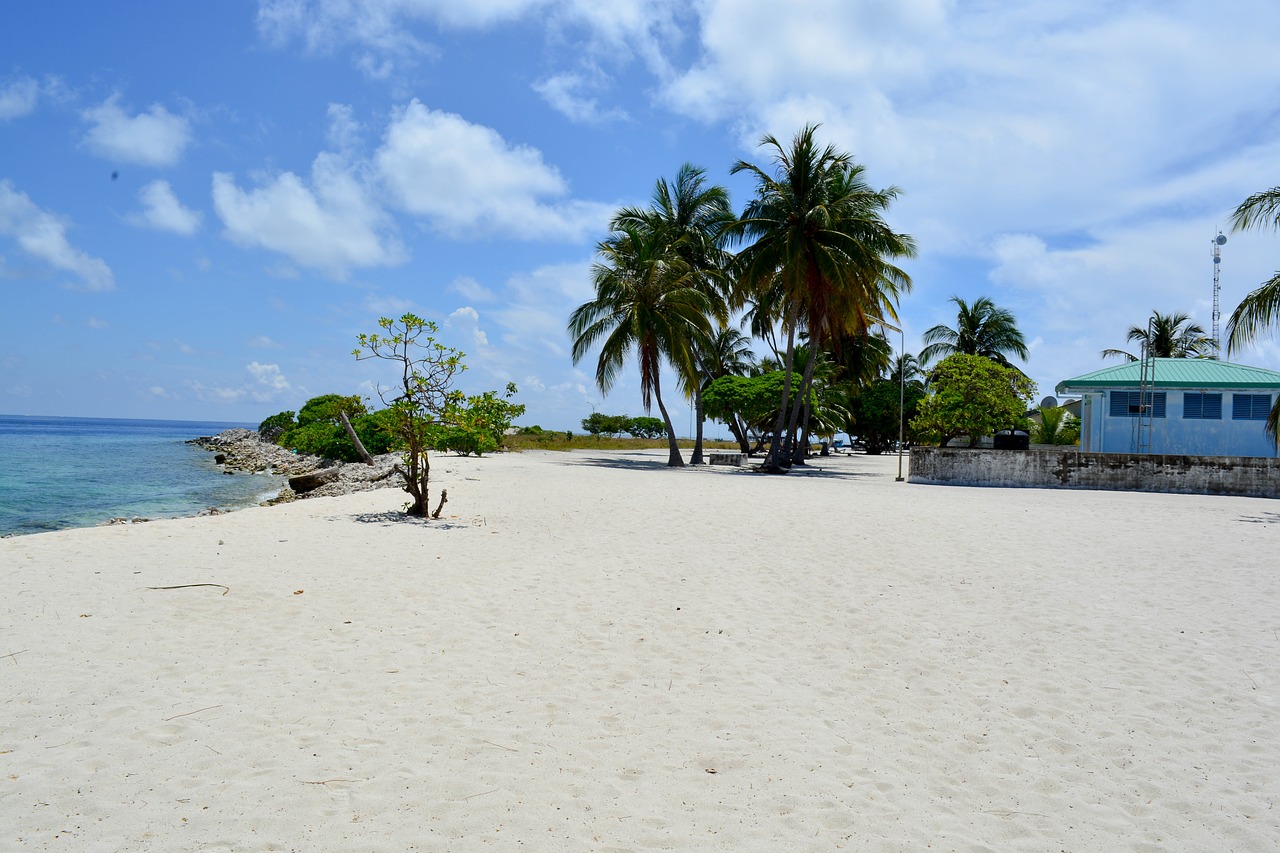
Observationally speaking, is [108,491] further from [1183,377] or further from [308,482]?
[1183,377]

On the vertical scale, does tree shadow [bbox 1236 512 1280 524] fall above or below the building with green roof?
below

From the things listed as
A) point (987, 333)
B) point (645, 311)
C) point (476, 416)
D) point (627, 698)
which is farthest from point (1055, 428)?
point (627, 698)

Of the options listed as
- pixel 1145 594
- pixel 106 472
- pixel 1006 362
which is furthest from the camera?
pixel 1006 362

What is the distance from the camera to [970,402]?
23984 millimetres

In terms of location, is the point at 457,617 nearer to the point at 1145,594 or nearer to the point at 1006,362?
the point at 1145,594

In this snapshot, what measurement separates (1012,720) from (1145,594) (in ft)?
12.6

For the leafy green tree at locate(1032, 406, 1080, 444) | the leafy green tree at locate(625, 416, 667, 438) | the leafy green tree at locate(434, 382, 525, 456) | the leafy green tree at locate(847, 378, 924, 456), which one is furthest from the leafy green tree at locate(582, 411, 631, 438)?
the leafy green tree at locate(434, 382, 525, 456)

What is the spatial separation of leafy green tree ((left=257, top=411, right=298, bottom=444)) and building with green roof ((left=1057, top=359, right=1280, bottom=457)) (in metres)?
43.7

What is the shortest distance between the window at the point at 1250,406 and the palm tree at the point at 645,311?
1682 cm

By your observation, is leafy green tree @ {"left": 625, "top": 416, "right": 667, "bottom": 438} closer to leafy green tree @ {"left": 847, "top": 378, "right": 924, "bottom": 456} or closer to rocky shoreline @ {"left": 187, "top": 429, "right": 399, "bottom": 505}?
leafy green tree @ {"left": 847, "top": 378, "right": 924, "bottom": 456}

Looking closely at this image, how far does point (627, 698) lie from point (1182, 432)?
25.6 metres

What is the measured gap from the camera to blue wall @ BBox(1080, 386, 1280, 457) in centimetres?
2241

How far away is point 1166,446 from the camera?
75.6 ft

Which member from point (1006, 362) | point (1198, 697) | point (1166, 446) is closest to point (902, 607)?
point (1198, 697)
